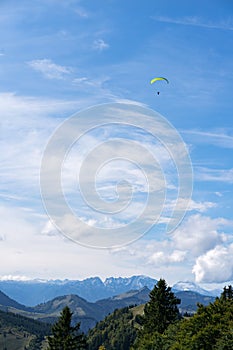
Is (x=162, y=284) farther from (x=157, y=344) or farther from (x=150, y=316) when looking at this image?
(x=157, y=344)

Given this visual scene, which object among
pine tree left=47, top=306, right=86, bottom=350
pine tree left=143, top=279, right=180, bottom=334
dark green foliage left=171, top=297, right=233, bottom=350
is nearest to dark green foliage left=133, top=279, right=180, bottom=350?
pine tree left=143, top=279, right=180, bottom=334

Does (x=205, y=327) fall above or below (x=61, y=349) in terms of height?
above

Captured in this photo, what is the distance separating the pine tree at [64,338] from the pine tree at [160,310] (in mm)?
30271

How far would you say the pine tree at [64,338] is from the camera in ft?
253

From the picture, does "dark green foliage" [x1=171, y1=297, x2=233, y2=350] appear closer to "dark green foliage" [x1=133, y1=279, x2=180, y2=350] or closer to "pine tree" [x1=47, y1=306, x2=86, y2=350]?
"pine tree" [x1=47, y1=306, x2=86, y2=350]

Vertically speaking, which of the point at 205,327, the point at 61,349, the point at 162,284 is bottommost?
the point at 61,349

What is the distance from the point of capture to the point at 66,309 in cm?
7925

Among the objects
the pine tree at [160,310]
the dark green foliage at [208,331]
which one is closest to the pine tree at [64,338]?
the dark green foliage at [208,331]

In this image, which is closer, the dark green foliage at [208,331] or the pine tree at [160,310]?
the dark green foliage at [208,331]

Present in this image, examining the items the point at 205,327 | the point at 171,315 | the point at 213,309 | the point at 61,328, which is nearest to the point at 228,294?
the point at 171,315

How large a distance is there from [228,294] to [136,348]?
44.0 meters

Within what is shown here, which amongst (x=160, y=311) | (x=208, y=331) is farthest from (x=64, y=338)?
(x=160, y=311)

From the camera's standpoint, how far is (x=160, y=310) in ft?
346

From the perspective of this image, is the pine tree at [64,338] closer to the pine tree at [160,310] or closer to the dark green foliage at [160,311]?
the dark green foliage at [160,311]
